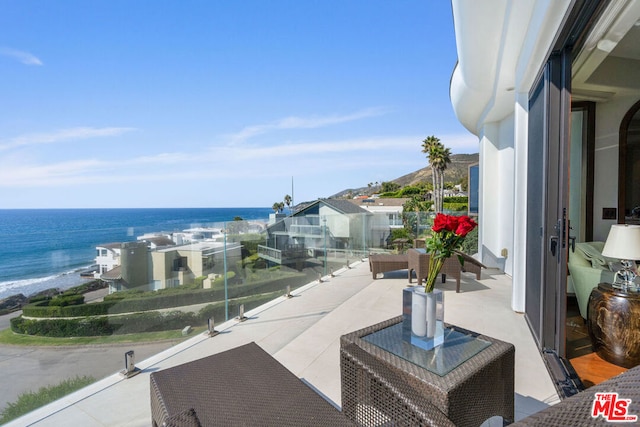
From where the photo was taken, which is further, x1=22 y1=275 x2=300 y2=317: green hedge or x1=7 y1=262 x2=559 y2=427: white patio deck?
x1=22 y1=275 x2=300 y2=317: green hedge

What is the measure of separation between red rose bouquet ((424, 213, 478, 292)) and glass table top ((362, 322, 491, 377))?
0.32 m

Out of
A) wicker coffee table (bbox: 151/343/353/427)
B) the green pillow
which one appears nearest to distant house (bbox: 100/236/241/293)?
wicker coffee table (bbox: 151/343/353/427)

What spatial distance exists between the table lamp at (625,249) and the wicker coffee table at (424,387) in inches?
56.7

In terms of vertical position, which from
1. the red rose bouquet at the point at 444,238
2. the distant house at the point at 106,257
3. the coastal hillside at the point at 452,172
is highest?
the coastal hillside at the point at 452,172

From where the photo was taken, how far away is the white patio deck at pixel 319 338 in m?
2.05

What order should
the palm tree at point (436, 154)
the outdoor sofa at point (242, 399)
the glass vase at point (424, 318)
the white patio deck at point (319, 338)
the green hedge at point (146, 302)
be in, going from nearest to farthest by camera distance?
the outdoor sofa at point (242, 399) < the glass vase at point (424, 318) < the white patio deck at point (319, 338) < the green hedge at point (146, 302) < the palm tree at point (436, 154)

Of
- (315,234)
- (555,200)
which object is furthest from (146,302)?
(555,200)

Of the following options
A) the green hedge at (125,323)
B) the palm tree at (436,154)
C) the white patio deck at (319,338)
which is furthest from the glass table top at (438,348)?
the palm tree at (436,154)

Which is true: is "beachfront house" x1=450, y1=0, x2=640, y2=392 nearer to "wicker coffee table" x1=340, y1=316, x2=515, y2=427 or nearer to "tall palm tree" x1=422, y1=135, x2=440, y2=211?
"wicker coffee table" x1=340, y1=316, x2=515, y2=427

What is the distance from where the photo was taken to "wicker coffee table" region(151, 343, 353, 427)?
4.18 feet

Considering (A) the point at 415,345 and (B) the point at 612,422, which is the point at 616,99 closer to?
(A) the point at 415,345

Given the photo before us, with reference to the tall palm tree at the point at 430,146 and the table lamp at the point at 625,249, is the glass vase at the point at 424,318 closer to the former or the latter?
the table lamp at the point at 625,249

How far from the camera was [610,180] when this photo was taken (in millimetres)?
4168

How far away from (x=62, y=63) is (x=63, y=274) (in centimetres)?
1108
